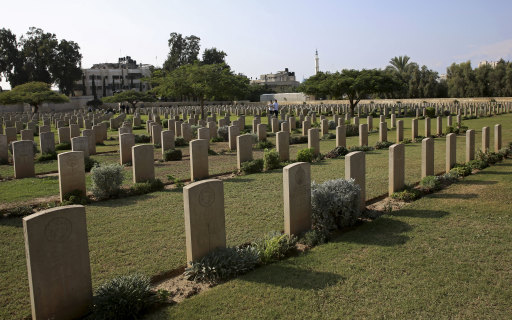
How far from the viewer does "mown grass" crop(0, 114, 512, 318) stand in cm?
604

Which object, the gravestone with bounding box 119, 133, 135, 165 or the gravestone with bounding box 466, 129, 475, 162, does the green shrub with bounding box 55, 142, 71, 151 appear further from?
the gravestone with bounding box 466, 129, 475, 162

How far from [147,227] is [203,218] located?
246 cm

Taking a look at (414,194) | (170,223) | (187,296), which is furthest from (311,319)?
(414,194)

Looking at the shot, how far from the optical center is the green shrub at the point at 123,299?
15.5 ft

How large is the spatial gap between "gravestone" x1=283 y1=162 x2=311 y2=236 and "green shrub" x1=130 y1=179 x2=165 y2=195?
492cm

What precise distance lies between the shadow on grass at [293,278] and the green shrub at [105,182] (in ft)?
18.7

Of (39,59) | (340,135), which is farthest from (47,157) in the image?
(39,59)

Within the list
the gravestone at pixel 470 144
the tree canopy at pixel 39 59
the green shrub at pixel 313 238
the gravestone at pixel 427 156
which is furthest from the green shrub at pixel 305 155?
the tree canopy at pixel 39 59

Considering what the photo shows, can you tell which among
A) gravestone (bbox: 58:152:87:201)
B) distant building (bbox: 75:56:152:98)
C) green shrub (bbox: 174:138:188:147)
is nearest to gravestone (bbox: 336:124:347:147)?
green shrub (bbox: 174:138:188:147)

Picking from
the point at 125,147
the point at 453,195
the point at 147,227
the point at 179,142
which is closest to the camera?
the point at 147,227

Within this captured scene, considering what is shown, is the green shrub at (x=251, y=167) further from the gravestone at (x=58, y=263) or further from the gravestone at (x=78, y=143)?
the gravestone at (x=58, y=263)

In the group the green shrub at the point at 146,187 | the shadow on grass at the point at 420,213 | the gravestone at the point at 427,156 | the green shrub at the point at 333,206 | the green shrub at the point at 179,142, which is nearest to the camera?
the green shrub at the point at 333,206

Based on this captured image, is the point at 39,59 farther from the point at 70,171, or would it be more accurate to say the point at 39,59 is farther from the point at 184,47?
the point at 70,171

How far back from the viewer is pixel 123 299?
15.6 feet
